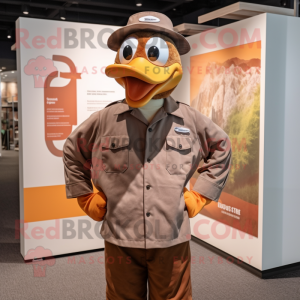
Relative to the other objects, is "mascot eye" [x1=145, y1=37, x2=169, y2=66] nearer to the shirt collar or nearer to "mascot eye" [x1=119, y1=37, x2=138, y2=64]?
"mascot eye" [x1=119, y1=37, x2=138, y2=64]

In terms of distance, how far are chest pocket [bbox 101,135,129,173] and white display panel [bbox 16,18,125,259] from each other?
1.77m

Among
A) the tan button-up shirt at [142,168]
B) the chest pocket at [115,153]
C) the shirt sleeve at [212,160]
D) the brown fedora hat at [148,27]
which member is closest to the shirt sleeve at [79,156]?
the tan button-up shirt at [142,168]

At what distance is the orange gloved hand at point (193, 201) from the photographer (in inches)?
69.9

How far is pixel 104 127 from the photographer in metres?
1.80

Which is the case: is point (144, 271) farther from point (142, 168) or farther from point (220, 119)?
point (220, 119)

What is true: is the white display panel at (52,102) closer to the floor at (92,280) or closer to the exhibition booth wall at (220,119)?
the exhibition booth wall at (220,119)

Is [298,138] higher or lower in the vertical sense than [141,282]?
higher

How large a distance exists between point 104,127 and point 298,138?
6.51 feet

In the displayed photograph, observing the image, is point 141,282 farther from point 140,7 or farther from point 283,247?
point 140,7

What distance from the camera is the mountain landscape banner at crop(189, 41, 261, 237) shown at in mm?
3090

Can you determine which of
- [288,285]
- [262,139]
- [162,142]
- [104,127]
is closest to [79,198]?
[104,127]

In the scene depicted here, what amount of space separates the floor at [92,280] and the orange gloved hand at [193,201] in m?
1.26

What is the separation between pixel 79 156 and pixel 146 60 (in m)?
0.56

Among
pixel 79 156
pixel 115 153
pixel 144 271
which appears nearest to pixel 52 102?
pixel 79 156
